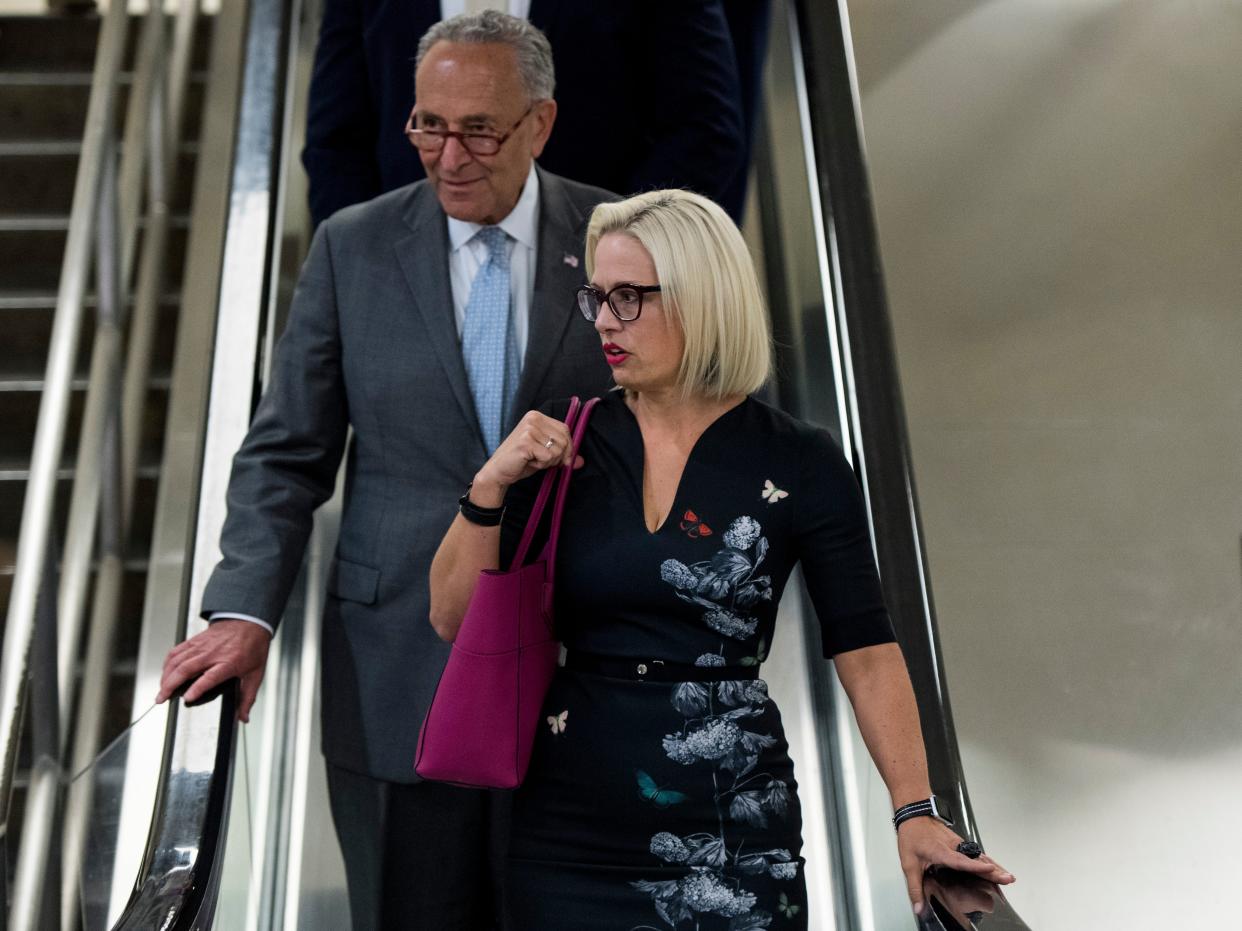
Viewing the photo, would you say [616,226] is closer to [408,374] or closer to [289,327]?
[408,374]

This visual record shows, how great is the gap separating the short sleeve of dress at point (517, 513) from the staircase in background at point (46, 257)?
206 centimetres

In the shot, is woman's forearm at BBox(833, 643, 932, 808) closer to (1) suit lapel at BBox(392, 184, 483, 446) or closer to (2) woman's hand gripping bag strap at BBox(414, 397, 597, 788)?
(2) woman's hand gripping bag strap at BBox(414, 397, 597, 788)

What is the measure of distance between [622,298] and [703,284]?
0.36 ft

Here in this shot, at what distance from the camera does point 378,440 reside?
2.43 meters

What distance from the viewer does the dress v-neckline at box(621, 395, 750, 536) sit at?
1.95m

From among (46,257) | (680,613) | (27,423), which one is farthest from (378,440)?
(46,257)

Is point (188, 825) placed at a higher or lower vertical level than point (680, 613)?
lower

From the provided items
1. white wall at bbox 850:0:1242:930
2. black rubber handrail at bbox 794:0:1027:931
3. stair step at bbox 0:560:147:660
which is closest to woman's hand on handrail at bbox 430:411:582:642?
black rubber handrail at bbox 794:0:1027:931

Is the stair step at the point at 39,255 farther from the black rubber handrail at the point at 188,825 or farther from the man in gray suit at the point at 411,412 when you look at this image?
the black rubber handrail at the point at 188,825

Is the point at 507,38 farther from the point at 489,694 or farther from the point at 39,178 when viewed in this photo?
the point at 39,178

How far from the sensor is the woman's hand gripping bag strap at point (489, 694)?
1.89 metres

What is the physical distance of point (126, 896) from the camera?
1.88 meters

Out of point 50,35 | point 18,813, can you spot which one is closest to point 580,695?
point 18,813

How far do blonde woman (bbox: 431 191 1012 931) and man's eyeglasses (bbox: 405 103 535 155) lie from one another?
475mm
